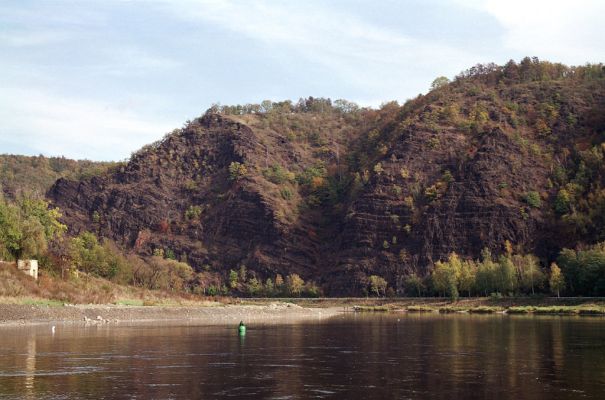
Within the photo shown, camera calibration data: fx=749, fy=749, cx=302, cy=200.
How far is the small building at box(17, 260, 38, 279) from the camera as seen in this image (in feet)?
305

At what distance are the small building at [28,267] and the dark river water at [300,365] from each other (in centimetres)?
2835

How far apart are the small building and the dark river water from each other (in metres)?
28.3

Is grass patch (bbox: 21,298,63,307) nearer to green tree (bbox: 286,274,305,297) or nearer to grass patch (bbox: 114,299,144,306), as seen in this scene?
grass patch (bbox: 114,299,144,306)

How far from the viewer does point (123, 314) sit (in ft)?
285

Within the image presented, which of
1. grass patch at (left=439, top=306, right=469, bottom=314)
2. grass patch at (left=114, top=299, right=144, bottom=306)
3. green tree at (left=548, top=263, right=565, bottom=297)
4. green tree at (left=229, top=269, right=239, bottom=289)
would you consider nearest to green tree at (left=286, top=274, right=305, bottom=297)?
green tree at (left=229, top=269, right=239, bottom=289)

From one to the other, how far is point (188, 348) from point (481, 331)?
30876mm

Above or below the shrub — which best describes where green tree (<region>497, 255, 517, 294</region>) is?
below

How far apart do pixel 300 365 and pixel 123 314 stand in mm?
48801

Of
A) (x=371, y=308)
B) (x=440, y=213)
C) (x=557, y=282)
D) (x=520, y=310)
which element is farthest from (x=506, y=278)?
(x=440, y=213)

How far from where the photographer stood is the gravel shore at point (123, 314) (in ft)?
242

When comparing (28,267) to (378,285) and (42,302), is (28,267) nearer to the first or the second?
(42,302)

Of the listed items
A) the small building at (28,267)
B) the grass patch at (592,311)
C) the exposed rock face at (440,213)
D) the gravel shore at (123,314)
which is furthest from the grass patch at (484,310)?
the small building at (28,267)

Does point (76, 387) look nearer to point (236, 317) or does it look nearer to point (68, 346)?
point (68, 346)

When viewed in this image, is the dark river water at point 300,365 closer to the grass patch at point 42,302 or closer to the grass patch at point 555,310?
the grass patch at point 42,302
